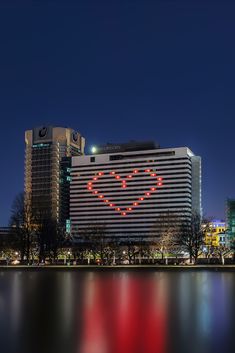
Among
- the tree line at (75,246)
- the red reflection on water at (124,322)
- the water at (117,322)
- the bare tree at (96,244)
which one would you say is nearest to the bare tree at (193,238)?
the tree line at (75,246)

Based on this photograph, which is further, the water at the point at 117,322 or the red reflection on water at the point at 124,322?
the water at the point at 117,322

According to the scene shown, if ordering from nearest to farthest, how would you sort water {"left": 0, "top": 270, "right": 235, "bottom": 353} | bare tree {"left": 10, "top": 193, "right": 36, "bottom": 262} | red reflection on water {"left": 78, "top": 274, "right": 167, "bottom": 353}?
red reflection on water {"left": 78, "top": 274, "right": 167, "bottom": 353} < water {"left": 0, "top": 270, "right": 235, "bottom": 353} < bare tree {"left": 10, "top": 193, "right": 36, "bottom": 262}

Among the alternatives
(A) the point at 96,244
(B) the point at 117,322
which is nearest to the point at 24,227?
(A) the point at 96,244

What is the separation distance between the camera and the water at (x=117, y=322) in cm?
2223

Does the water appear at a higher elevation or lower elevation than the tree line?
lower

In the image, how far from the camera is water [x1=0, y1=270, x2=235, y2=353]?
72.9 ft

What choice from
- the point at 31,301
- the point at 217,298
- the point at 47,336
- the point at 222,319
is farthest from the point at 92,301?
the point at 47,336

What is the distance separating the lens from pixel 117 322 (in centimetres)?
2852

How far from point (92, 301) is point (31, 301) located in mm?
4283

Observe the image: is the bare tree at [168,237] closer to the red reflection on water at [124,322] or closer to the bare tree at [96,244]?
the bare tree at [96,244]

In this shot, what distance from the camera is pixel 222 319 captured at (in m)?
29.5

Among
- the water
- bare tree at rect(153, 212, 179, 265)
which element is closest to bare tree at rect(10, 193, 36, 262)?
bare tree at rect(153, 212, 179, 265)

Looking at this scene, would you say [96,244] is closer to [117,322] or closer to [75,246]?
[75,246]

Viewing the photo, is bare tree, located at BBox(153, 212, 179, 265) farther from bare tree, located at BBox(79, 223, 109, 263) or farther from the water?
the water
